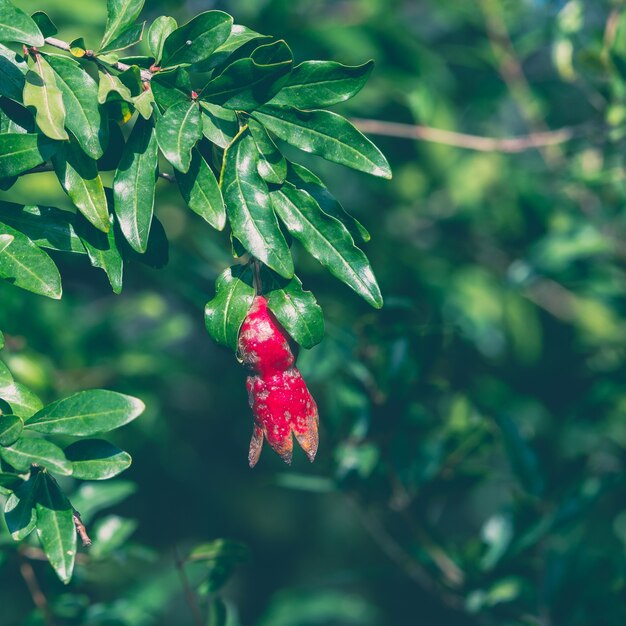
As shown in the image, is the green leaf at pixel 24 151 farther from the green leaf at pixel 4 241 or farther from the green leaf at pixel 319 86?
the green leaf at pixel 319 86

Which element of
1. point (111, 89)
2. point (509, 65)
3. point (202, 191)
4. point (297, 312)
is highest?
point (111, 89)

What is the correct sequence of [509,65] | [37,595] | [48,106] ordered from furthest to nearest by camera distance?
[509,65]
[37,595]
[48,106]

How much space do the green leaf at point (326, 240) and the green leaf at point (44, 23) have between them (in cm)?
31

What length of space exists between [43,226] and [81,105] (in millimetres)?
142

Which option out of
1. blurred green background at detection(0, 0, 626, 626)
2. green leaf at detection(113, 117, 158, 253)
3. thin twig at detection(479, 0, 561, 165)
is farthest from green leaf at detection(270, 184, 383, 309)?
thin twig at detection(479, 0, 561, 165)

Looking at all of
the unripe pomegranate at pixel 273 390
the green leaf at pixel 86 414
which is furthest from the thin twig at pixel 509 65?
the green leaf at pixel 86 414

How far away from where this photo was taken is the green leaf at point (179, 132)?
2.53 ft

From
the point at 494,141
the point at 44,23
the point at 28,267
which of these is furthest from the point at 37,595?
the point at 494,141

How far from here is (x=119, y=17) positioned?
87 centimetres

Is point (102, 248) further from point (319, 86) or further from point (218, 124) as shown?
point (319, 86)

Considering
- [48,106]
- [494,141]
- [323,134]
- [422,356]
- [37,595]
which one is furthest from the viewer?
[494,141]

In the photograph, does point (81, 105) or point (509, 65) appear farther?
point (509, 65)

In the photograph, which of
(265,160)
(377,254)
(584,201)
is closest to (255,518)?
(377,254)

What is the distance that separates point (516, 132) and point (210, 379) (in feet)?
7.89
